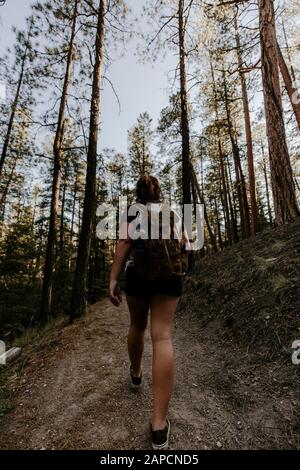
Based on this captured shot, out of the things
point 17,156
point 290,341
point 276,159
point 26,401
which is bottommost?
point 26,401

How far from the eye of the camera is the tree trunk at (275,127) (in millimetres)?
6176

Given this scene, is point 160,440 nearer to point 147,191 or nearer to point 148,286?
point 148,286

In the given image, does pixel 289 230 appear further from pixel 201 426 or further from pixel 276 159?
pixel 201 426

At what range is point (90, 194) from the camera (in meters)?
6.38

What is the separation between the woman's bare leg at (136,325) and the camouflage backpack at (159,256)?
0.34m

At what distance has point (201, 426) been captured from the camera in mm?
2227

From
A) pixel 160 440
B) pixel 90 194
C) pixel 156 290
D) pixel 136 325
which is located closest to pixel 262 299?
pixel 136 325

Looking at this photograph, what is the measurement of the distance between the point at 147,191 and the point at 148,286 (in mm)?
875

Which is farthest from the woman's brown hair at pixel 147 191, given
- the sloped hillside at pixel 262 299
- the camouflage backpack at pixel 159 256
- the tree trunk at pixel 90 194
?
the tree trunk at pixel 90 194

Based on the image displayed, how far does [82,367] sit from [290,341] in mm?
2597

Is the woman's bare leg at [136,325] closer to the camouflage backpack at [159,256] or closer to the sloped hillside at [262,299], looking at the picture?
the camouflage backpack at [159,256]

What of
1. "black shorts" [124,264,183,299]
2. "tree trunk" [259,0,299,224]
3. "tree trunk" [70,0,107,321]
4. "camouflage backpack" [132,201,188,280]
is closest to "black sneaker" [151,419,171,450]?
"black shorts" [124,264,183,299]

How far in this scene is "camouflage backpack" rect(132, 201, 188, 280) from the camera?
2.10 m

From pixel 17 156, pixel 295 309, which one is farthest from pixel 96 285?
pixel 295 309
